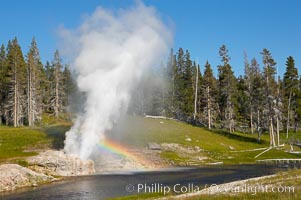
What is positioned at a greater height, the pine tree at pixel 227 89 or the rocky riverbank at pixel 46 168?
the pine tree at pixel 227 89

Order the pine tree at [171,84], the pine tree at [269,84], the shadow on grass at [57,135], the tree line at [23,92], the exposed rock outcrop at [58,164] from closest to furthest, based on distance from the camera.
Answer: the exposed rock outcrop at [58,164] < the shadow on grass at [57,135] < the pine tree at [269,84] < the tree line at [23,92] < the pine tree at [171,84]

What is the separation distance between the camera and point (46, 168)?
182ft

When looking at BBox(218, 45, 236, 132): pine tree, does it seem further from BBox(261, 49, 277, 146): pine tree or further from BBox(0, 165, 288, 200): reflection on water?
BBox(0, 165, 288, 200): reflection on water

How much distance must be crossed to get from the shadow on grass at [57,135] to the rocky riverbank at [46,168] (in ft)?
37.7

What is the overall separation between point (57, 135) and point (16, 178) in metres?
31.8

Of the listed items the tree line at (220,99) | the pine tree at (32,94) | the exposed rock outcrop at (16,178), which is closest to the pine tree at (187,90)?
the tree line at (220,99)

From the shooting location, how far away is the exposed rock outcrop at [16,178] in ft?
147

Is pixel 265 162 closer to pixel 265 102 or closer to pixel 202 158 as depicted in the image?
pixel 202 158

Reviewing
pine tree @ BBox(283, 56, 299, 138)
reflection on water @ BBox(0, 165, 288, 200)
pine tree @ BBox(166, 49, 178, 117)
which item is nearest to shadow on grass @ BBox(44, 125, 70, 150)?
reflection on water @ BBox(0, 165, 288, 200)

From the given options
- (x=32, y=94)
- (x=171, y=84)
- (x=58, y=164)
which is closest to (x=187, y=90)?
(x=171, y=84)

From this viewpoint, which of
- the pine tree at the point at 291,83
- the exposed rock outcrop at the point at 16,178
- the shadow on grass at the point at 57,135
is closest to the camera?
the exposed rock outcrop at the point at 16,178

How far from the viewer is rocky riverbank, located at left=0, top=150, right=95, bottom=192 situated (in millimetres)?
47000

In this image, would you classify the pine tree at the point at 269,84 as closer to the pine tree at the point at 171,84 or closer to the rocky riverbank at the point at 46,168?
the pine tree at the point at 171,84

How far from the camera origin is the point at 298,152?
8062 centimetres
